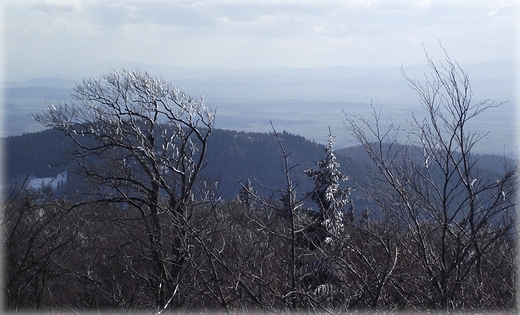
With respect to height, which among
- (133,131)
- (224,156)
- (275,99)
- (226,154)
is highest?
(275,99)

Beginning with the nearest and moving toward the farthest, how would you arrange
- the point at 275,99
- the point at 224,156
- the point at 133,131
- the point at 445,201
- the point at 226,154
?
Answer: the point at 445,201, the point at 133,131, the point at 224,156, the point at 226,154, the point at 275,99

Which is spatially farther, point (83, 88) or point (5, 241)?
point (83, 88)

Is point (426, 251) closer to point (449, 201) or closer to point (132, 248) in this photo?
point (449, 201)

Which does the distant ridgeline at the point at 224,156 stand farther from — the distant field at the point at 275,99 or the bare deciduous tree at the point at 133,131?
the bare deciduous tree at the point at 133,131

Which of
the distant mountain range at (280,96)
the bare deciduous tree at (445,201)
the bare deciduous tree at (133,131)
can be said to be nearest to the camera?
the bare deciduous tree at (445,201)

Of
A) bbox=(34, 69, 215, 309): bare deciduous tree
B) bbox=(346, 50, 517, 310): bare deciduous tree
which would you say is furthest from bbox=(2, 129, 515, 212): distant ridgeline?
bbox=(346, 50, 517, 310): bare deciduous tree

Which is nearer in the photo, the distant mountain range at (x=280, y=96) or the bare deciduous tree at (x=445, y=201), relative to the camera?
the bare deciduous tree at (x=445, y=201)

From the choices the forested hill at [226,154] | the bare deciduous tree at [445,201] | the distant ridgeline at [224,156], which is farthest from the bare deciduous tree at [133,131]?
the forested hill at [226,154]

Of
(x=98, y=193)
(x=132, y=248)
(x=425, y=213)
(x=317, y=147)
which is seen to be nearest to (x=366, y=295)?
(x=425, y=213)

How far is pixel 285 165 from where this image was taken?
14.3ft

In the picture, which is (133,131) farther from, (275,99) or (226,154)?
(275,99)

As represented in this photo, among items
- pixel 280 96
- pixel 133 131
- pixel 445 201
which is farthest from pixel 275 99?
pixel 445 201

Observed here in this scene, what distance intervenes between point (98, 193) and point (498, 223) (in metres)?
6.55

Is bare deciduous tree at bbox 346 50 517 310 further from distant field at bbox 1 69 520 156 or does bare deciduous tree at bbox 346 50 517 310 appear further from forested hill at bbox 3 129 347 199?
forested hill at bbox 3 129 347 199
